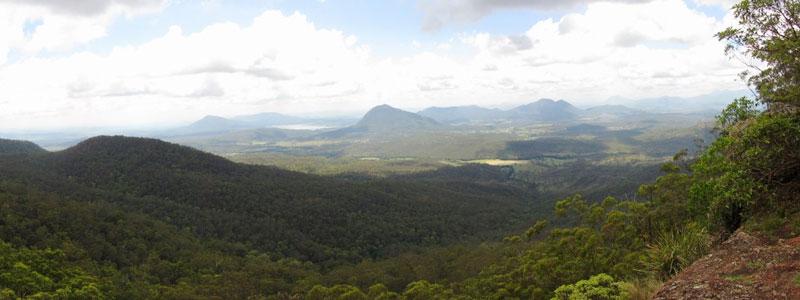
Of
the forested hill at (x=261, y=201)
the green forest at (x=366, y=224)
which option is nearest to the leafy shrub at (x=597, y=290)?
the green forest at (x=366, y=224)

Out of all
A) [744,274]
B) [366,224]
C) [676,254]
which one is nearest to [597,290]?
[676,254]

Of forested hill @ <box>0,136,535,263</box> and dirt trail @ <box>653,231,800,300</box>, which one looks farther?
forested hill @ <box>0,136,535,263</box>

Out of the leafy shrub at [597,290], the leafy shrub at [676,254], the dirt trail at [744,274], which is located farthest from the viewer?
the leafy shrub at [597,290]

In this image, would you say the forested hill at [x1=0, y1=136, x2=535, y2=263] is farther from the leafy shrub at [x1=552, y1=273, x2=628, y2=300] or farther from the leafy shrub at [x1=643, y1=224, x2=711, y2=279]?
the leafy shrub at [x1=643, y1=224, x2=711, y2=279]

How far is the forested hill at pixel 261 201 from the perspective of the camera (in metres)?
131

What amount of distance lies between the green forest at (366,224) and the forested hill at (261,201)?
0.65 meters

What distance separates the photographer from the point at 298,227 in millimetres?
137625

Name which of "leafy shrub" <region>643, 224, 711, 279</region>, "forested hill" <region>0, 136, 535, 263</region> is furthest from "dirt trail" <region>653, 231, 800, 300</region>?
"forested hill" <region>0, 136, 535, 263</region>

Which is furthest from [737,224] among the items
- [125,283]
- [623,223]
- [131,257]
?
[131,257]

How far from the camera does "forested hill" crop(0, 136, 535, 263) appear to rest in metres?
131

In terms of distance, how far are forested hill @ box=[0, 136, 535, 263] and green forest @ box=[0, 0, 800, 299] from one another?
654 millimetres

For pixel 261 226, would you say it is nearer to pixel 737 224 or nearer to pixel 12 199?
pixel 12 199

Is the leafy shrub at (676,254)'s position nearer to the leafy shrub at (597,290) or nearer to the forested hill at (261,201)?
the leafy shrub at (597,290)

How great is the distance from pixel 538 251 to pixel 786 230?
30.3m
